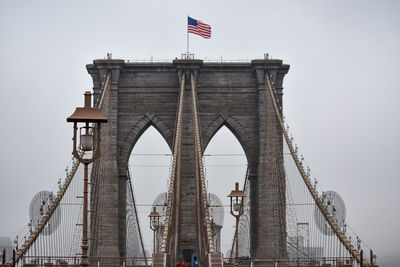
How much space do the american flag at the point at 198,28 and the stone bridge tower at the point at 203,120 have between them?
218cm

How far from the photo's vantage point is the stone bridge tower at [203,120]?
5709 cm

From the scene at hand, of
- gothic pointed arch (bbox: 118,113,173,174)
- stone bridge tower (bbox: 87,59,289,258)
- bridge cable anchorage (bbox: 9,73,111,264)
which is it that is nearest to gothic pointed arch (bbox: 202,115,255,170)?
stone bridge tower (bbox: 87,59,289,258)

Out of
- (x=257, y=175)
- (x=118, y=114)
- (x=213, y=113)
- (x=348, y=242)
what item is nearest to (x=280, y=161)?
(x=257, y=175)

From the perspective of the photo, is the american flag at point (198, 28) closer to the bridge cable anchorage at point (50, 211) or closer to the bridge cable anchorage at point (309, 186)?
the bridge cable anchorage at point (309, 186)

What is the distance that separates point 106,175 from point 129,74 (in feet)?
24.4

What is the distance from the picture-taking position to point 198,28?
60.6 m

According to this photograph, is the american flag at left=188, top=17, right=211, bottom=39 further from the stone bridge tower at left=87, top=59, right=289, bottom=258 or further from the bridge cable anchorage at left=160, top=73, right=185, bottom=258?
the bridge cable anchorage at left=160, top=73, right=185, bottom=258

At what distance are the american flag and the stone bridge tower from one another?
218 cm

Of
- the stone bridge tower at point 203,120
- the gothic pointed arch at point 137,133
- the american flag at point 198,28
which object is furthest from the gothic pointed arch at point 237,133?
the american flag at point 198,28

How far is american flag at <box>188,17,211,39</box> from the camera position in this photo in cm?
6031

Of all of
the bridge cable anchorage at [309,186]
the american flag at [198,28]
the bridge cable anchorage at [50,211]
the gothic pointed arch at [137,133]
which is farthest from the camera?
the american flag at [198,28]

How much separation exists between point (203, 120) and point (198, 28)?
21.6 feet

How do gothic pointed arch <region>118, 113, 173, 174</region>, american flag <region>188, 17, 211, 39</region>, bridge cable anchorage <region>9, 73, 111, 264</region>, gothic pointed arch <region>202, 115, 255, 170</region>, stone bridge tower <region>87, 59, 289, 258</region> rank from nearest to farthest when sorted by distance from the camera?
bridge cable anchorage <region>9, 73, 111, 264</region>
stone bridge tower <region>87, 59, 289, 258</region>
gothic pointed arch <region>118, 113, 173, 174</region>
gothic pointed arch <region>202, 115, 255, 170</region>
american flag <region>188, 17, 211, 39</region>

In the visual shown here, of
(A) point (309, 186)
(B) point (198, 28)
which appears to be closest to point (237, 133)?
(B) point (198, 28)
